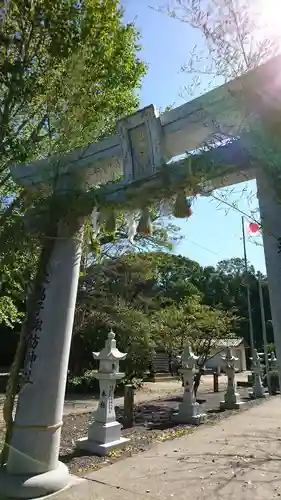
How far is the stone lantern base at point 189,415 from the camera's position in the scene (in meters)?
8.23

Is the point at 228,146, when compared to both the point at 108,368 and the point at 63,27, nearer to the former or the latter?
the point at 63,27

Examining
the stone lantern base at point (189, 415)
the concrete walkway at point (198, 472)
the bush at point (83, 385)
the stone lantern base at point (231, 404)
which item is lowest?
the concrete walkway at point (198, 472)

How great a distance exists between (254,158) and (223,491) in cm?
339

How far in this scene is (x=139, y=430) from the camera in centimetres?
753

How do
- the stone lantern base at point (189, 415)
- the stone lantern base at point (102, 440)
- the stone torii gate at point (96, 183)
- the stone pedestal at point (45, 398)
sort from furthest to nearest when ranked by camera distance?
the stone lantern base at point (189, 415), the stone lantern base at point (102, 440), the stone pedestal at point (45, 398), the stone torii gate at point (96, 183)

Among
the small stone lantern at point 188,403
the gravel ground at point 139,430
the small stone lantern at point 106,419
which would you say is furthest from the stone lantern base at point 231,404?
the small stone lantern at point 106,419

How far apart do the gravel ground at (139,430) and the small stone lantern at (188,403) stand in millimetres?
246

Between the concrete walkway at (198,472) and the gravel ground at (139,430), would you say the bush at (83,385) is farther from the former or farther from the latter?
the concrete walkway at (198,472)

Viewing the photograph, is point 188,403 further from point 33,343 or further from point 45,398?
point 33,343

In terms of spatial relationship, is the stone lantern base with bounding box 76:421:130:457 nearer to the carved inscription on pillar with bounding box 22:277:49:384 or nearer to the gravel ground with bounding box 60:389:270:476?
the gravel ground with bounding box 60:389:270:476

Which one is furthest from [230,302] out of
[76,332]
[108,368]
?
[108,368]

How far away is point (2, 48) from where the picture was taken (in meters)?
5.21

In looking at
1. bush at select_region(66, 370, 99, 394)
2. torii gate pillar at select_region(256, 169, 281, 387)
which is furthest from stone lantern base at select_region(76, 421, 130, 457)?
bush at select_region(66, 370, 99, 394)

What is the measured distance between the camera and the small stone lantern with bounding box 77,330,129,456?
227 inches
